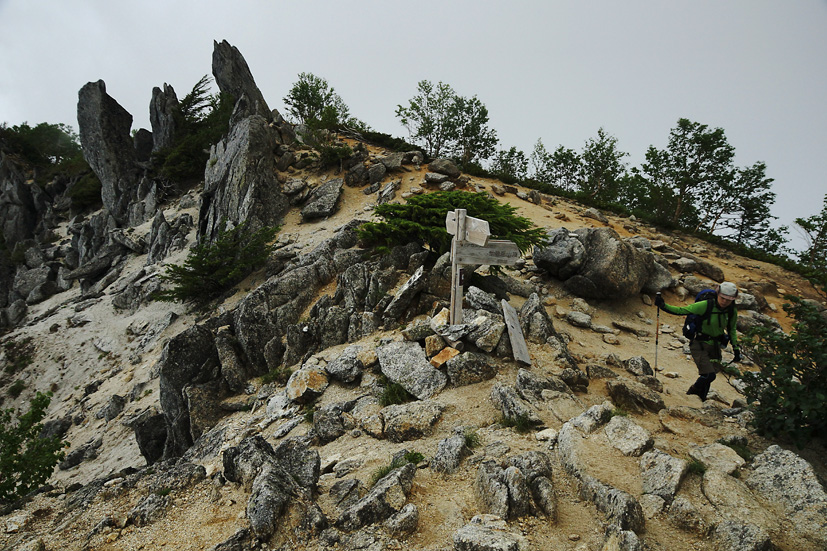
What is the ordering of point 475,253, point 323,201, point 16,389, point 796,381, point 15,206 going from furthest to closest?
point 15,206 → point 323,201 → point 16,389 → point 475,253 → point 796,381

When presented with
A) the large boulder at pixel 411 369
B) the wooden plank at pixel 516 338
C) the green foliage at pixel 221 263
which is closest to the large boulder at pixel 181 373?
the green foliage at pixel 221 263

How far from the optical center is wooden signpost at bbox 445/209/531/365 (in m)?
7.98

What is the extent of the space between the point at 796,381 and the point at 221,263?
1922cm

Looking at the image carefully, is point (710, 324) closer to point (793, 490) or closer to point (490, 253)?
point (793, 490)

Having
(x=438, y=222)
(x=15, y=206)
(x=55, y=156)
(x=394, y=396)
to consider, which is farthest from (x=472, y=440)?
(x=55, y=156)

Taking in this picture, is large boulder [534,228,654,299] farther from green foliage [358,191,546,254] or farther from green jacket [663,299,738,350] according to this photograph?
green jacket [663,299,738,350]

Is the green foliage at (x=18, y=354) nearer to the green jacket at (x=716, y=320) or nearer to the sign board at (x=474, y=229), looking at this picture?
the sign board at (x=474, y=229)

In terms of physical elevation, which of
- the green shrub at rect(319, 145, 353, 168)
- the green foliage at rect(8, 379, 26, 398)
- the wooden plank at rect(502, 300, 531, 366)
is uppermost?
the green shrub at rect(319, 145, 353, 168)

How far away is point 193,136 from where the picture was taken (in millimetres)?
34500

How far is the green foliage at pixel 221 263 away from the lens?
17938 mm

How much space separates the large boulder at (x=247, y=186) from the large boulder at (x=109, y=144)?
1604 centimetres

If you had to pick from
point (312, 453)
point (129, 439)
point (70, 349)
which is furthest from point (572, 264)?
point (70, 349)

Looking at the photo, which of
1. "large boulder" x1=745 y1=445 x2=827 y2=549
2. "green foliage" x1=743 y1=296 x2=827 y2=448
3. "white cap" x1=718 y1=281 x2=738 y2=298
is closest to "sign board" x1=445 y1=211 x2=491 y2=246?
"white cap" x1=718 y1=281 x2=738 y2=298

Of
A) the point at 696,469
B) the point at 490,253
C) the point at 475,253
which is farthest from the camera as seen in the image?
the point at 475,253
